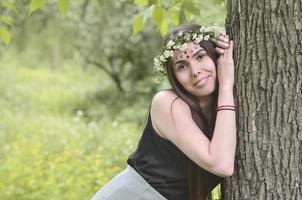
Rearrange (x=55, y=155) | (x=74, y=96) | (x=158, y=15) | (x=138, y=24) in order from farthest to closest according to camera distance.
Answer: (x=74, y=96), (x=55, y=155), (x=138, y=24), (x=158, y=15)

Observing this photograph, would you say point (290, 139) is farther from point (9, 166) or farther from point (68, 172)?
point (9, 166)

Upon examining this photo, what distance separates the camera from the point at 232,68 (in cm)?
256

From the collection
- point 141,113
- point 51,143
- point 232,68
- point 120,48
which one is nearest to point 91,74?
point 120,48

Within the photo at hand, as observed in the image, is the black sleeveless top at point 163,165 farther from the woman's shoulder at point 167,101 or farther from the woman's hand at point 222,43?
the woman's hand at point 222,43

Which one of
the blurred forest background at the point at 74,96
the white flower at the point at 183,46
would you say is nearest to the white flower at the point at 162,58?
the white flower at the point at 183,46

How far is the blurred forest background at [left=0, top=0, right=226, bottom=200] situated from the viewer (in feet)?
20.1

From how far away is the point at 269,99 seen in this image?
2.47 m

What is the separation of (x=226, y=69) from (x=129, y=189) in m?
0.74

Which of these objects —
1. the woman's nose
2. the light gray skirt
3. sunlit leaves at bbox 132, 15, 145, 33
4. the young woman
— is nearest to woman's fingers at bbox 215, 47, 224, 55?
the young woman

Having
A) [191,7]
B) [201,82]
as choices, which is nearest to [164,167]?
[201,82]

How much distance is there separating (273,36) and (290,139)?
446 mm

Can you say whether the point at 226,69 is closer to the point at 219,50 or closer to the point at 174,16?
the point at 219,50

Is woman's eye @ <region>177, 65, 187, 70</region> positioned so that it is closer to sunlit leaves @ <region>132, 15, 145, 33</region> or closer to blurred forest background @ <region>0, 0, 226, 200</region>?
sunlit leaves @ <region>132, 15, 145, 33</region>

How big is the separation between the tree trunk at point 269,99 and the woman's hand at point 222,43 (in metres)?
0.06
